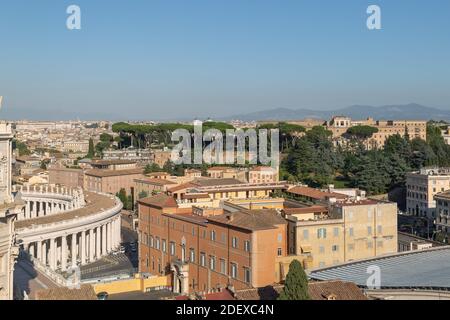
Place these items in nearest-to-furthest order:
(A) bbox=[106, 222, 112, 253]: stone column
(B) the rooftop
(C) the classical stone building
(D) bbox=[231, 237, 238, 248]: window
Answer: (C) the classical stone building < (D) bbox=[231, 237, 238, 248]: window < (B) the rooftop < (A) bbox=[106, 222, 112, 253]: stone column

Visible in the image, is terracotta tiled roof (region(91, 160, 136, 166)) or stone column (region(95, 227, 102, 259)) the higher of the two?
terracotta tiled roof (region(91, 160, 136, 166))

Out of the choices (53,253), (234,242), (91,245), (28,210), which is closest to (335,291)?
(234,242)

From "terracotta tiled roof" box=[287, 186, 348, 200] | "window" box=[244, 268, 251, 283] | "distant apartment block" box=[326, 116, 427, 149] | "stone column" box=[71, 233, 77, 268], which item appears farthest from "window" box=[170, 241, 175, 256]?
"distant apartment block" box=[326, 116, 427, 149]

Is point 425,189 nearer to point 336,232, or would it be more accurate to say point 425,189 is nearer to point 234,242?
point 336,232

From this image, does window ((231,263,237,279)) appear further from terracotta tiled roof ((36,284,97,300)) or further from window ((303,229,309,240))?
terracotta tiled roof ((36,284,97,300))

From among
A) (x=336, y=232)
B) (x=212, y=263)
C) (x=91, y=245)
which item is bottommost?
(x=91, y=245)

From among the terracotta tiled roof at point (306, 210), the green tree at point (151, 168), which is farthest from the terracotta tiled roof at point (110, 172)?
the terracotta tiled roof at point (306, 210)

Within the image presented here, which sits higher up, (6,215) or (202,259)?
(6,215)
